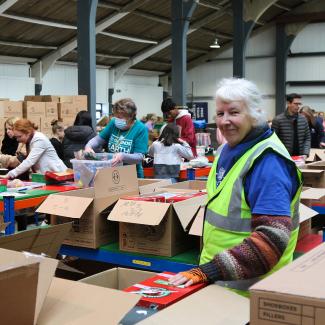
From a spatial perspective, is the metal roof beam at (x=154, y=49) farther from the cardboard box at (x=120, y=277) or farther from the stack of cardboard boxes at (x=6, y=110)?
the cardboard box at (x=120, y=277)

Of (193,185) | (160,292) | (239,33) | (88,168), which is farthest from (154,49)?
(160,292)

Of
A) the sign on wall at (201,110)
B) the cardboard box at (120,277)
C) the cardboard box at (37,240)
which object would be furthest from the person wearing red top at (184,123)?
the sign on wall at (201,110)

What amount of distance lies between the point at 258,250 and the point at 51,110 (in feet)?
26.2

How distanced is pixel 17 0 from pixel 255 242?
11.5 m

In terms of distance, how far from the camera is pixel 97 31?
14977mm

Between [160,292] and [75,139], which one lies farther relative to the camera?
[75,139]

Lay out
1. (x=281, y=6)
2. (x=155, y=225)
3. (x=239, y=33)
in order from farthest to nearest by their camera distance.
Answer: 1. (x=281, y=6)
2. (x=239, y=33)
3. (x=155, y=225)

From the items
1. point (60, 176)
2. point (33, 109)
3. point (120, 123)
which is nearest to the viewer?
point (120, 123)

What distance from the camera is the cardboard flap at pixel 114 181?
2.96 m

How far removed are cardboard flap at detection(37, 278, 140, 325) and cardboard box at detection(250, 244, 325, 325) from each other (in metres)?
0.48

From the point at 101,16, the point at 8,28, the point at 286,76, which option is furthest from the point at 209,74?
the point at 8,28

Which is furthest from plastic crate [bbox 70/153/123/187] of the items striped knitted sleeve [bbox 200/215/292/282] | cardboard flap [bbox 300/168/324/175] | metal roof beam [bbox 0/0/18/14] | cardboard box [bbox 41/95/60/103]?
metal roof beam [bbox 0/0/18/14]

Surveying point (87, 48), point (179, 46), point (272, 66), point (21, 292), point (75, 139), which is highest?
point (272, 66)

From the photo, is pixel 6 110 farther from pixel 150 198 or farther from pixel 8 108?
pixel 150 198
